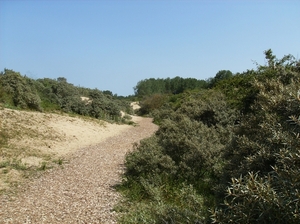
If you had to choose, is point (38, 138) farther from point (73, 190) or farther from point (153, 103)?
point (153, 103)

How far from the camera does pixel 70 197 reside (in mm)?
7199

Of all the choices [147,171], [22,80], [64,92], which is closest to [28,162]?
[147,171]

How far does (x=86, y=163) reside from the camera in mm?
10930

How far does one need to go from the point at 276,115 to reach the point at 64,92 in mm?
23855

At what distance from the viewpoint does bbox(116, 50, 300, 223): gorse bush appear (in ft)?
8.50

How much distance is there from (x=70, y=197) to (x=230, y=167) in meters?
4.56

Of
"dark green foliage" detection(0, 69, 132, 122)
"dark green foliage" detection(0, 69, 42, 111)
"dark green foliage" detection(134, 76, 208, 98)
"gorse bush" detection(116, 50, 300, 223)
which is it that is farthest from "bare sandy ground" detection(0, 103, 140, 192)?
"dark green foliage" detection(134, 76, 208, 98)

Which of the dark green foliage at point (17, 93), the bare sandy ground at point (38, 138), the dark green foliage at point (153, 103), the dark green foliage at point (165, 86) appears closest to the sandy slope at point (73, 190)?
the bare sandy ground at point (38, 138)

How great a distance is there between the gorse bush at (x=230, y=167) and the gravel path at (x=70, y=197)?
1.96 ft

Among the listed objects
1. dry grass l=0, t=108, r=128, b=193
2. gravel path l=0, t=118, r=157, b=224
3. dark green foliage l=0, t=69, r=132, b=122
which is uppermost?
dark green foliage l=0, t=69, r=132, b=122

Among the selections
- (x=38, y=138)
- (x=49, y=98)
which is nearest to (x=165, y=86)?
(x=49, y=98)

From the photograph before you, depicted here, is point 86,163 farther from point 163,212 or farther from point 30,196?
point 163,212

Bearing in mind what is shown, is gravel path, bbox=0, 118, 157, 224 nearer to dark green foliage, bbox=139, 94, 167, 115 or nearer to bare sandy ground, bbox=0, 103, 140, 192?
bare sandy ground, bbox=0, 103, 140, 192

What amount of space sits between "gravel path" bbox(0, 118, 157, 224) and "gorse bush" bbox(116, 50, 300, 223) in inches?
23.5
